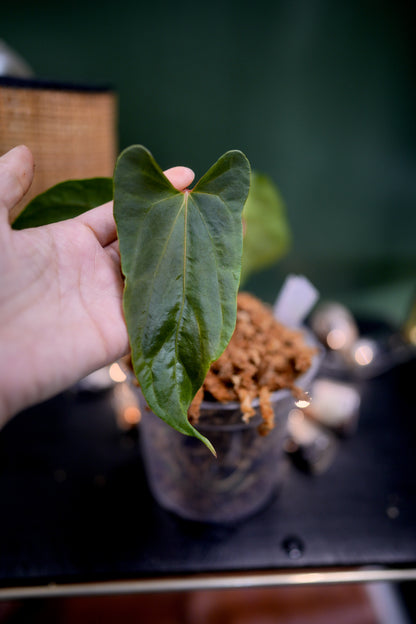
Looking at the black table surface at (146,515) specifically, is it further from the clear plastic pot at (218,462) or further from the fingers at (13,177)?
the fingers at (13,177)

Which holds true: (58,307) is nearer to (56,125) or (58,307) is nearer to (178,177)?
(178,177)

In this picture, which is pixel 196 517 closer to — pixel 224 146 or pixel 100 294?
pixel 100 294

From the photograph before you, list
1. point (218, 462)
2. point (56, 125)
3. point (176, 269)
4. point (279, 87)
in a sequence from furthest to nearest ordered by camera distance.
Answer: point (279, 87) < point (56, 125) < point (218, 462) < point (176, 269)

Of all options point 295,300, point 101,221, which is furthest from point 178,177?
point 295,300

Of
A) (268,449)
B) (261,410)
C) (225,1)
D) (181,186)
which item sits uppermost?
(225,1)

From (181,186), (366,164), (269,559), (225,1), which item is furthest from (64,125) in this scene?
(366,164)

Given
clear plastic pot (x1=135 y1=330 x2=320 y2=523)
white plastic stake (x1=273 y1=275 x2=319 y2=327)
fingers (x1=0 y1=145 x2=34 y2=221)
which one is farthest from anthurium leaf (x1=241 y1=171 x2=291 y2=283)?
fingers (x1=0 y1=145 x2=34 y2=221)

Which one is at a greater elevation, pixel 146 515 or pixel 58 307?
pixel 58 307
